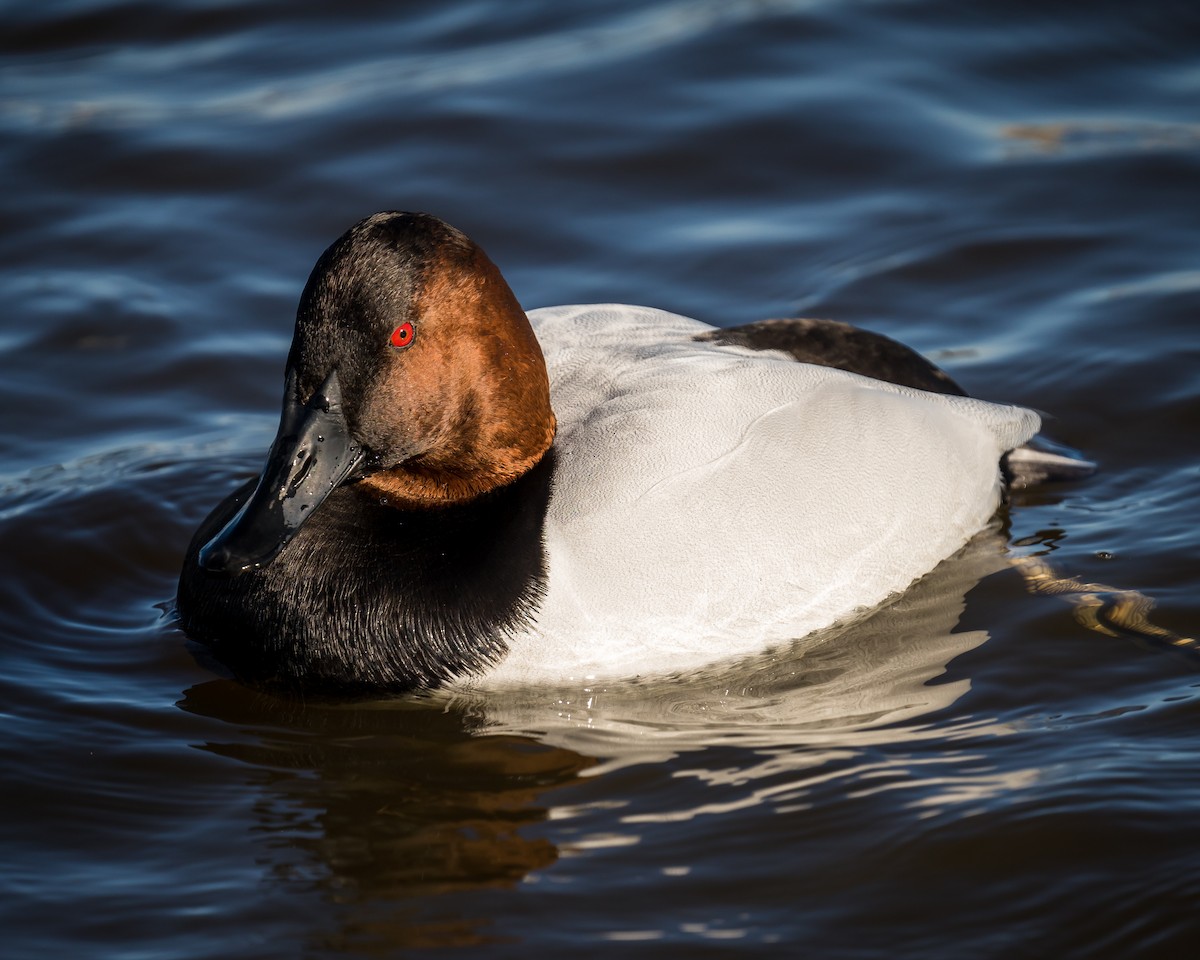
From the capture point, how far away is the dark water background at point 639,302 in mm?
3387

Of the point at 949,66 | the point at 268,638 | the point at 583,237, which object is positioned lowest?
the point at 268,638

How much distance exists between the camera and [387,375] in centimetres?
388

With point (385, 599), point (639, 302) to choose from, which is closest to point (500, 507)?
point (385, 599)

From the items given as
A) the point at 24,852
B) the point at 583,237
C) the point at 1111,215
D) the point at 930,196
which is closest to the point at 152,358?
the point at 583,237

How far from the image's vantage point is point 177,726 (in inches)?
161

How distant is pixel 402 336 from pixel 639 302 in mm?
2794

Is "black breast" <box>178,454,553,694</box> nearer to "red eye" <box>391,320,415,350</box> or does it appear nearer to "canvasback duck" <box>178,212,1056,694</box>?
"canvasback duck" <box>178,212,1056,694</box>

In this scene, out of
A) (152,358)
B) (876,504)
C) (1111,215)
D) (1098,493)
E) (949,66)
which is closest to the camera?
(876,504)

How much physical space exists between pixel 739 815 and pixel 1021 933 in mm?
693

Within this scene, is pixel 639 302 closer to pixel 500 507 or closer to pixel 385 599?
pixel 500 507

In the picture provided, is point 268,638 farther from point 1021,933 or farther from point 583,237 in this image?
point 583,237

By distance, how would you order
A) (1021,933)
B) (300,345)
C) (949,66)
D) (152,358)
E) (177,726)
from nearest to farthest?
(1021,933)
(300,345)
(177,726)
(152,358)
(949,66)

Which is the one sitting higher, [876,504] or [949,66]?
[949,66]

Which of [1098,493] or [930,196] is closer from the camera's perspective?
[1098,493]
